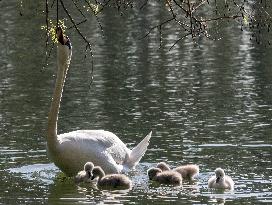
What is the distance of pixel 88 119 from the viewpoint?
20.5m

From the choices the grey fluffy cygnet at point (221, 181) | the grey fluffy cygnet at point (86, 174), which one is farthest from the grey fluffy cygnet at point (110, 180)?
the grey fluffy cygnet at point (221, 181)

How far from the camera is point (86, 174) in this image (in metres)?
15.4

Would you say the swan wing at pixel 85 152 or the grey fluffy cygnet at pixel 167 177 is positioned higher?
the swan wing at pixel 85 152

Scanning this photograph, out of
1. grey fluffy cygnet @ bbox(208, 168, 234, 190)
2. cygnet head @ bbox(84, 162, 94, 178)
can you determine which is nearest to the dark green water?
grey fluffy cygnet @ bbox(208, 168, 234, 190)

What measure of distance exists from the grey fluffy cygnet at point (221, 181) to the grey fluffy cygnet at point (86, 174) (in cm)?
183

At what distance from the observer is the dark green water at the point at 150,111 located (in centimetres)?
1502

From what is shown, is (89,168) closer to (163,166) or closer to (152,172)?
(152,172)

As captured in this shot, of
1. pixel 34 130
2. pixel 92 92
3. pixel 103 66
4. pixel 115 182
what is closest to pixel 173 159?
pixel 115 182

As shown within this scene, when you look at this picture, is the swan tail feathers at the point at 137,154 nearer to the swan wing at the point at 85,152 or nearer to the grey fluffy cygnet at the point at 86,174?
the swan wing at the point at 85,152

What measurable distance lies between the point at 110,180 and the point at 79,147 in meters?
0.86

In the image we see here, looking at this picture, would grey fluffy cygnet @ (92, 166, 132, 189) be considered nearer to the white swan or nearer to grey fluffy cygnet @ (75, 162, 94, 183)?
grey fluffy cygnet @ (75, 162, 94, 183)

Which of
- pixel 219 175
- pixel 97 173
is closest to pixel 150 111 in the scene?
pixel 97 173

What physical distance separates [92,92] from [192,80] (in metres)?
2.59

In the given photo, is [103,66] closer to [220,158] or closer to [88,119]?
[88,119]
